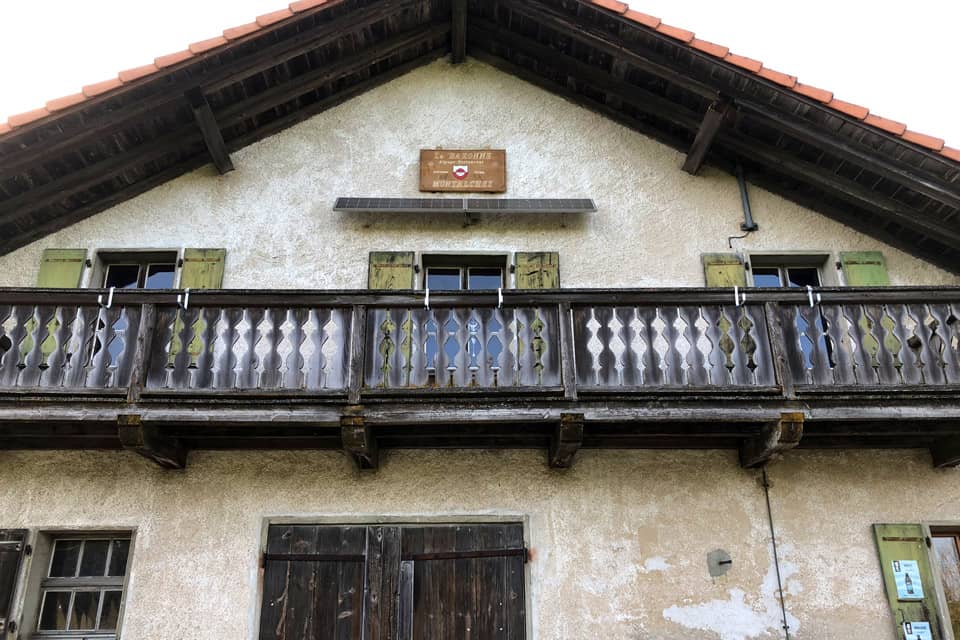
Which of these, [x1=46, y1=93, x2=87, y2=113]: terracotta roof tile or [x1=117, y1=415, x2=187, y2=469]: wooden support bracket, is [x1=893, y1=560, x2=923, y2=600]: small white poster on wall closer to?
[x1=117, y1=415, x2=187, y2=469]: wooden support bracket

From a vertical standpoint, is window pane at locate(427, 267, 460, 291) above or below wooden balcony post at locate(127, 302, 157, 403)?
above

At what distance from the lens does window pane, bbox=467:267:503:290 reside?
10.4 metres

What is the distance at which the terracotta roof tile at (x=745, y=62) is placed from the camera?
9.60m

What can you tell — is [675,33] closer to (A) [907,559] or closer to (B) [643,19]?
(B) [643,19]

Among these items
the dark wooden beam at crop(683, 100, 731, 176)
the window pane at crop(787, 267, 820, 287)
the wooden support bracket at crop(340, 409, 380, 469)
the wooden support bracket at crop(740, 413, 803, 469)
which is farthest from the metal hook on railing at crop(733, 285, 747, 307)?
the wooden support bracket at crop(340, 409, 380, 469)

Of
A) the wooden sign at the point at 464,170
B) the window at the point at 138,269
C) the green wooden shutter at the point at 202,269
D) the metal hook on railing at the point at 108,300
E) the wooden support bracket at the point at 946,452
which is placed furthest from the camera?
the wooden sign at the point at 464,170

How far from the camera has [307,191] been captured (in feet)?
34.7

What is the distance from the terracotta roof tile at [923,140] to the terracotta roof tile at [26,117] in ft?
29.6

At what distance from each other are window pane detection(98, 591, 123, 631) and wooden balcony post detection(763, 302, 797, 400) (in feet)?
21.9

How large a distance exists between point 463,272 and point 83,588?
521cm

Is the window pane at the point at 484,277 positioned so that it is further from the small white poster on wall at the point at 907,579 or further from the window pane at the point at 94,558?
the small white poster on wall at the point at 907,579

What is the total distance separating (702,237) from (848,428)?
112 inches

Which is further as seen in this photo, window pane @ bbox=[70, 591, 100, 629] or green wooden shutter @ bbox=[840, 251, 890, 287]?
green wooden shutter @ bbox=[840, 251, 890, 287]

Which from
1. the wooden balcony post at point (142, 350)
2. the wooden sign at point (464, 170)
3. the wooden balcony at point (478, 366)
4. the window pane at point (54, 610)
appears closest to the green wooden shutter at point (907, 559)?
the wooden balcony at point (478, 366)
